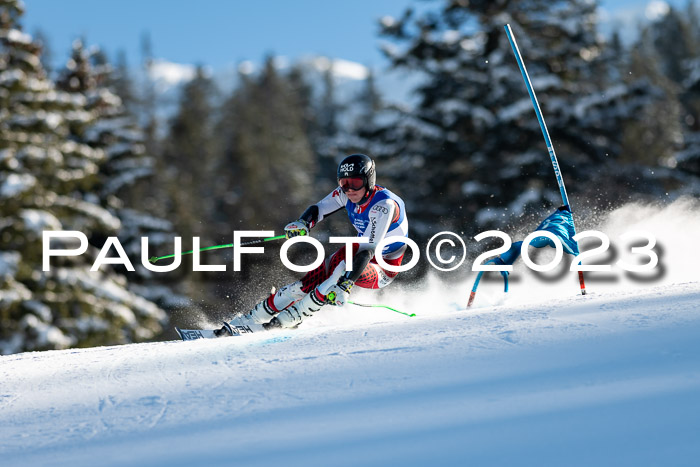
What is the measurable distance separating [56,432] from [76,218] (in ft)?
46.7

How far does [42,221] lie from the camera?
14.7m

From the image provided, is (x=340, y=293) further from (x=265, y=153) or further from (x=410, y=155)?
(x=265, y=153)

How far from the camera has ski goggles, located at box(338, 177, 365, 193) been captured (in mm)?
6109

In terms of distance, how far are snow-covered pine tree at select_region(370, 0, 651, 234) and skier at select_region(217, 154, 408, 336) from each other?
36.1 ft

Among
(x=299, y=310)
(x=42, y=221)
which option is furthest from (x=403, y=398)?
(x=42, y=221)

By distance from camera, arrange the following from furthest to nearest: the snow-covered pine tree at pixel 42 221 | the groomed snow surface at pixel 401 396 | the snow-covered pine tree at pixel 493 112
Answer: the snow-covered pine tree at pixel 493 112, the snow-covered pine tree at pixel 42 221, the groomed snow surface at pixel 401 396

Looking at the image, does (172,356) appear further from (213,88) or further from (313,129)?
(213,88)

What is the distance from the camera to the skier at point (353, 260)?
18.8 feet

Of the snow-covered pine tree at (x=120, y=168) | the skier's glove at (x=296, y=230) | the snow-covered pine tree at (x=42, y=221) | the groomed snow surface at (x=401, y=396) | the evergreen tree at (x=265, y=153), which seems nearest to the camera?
the groomed snow surface at (x=401, y=396)

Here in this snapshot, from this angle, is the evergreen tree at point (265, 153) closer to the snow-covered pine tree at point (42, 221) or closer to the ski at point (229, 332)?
the snow-covered pine tree at point (42, 221)

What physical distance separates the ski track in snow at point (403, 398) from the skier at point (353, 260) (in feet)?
3.84

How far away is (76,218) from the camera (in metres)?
16.3

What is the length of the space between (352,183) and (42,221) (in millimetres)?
10844

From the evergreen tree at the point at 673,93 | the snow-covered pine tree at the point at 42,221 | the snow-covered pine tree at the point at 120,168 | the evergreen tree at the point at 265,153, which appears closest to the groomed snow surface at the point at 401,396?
the snow-covered pine tree at the point at 42,221
